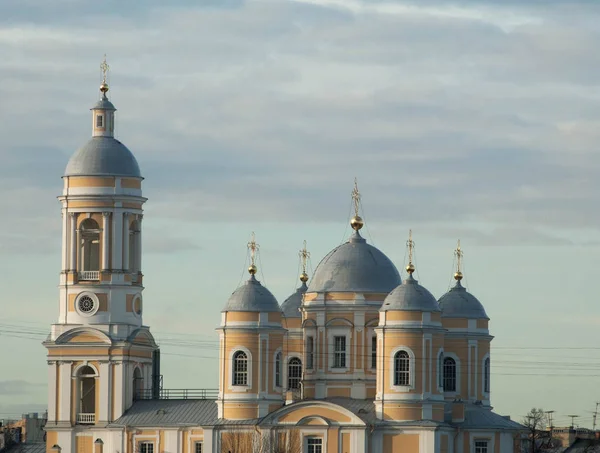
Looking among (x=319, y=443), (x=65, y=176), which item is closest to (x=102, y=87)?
(x=65, y=176)

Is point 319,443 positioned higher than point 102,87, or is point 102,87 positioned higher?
point 102,87

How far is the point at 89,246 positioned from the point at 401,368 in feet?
62.6

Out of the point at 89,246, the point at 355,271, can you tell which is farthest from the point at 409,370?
the point at 89,246

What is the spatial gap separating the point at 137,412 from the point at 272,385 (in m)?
8.11

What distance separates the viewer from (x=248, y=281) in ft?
388

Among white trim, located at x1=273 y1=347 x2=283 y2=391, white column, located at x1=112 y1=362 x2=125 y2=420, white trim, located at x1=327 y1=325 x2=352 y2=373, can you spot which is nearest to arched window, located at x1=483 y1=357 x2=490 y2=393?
white trim, located at x1=327 y1=325 x2=352 y2=373

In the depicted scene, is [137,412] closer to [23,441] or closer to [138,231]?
[138,231]

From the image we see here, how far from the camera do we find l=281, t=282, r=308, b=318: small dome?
12538cm

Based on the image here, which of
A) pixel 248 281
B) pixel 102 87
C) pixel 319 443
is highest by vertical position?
pixel 102 87

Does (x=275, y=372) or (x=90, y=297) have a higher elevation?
(x=90, y=297)

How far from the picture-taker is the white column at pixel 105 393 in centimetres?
11900

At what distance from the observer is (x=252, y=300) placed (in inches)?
4596

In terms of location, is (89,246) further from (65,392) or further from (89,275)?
(65,392)

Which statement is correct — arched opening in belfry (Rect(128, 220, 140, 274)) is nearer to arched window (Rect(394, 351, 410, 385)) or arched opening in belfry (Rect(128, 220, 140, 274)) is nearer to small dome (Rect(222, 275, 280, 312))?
small dome (Rect(222, 275, 280, 312))
